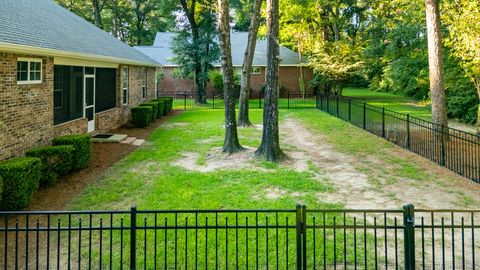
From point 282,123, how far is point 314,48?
13.9 m

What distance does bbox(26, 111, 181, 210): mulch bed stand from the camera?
25.1 feet

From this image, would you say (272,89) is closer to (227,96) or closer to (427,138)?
(227,96)

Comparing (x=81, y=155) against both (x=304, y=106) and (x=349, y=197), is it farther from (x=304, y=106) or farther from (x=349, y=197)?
(x=304, y=106)

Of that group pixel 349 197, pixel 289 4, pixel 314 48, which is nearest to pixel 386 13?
pixel 314 48

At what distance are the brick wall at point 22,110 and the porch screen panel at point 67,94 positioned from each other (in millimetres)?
979

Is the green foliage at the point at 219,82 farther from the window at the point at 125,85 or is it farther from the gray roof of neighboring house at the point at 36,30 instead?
the gray roof of neighboring house at the point at 36,30

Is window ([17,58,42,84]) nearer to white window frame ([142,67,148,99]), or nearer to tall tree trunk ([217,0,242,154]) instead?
tall tree trunk ([217,0,242,154])

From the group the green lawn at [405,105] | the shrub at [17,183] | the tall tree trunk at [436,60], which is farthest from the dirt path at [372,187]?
the green lawn at [405,105]

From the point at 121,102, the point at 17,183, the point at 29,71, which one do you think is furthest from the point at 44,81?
the point at 121,102

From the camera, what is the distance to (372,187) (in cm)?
873

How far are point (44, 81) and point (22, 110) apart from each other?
154 centimetres

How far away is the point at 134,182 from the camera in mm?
9164

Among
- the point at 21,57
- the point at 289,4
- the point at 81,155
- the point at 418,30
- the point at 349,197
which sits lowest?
the point at 349,197

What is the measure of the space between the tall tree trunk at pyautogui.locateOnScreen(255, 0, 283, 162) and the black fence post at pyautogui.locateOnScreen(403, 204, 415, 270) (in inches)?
272
